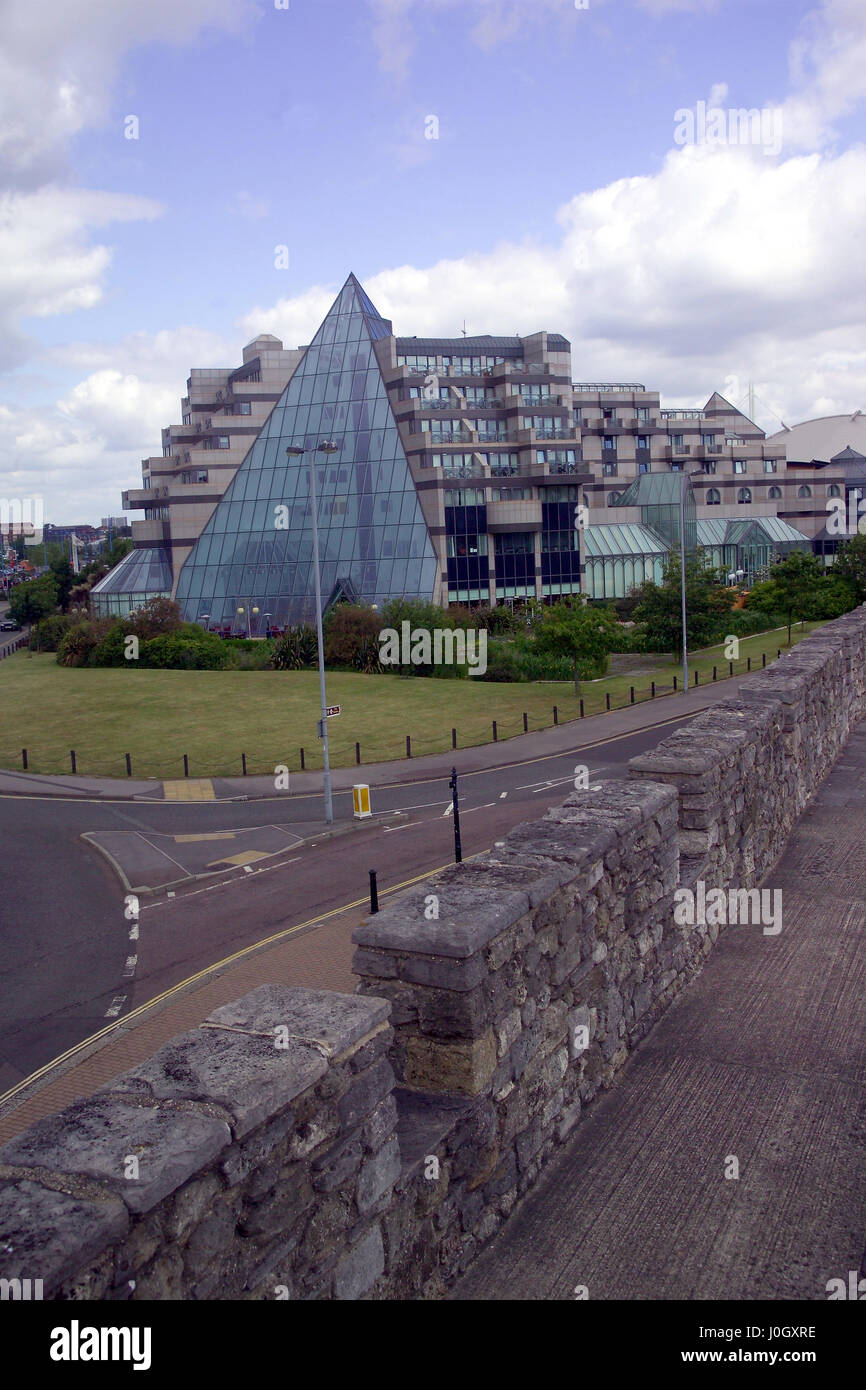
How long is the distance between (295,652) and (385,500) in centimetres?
1700

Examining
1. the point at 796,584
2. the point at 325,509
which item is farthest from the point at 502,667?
the point at 325,509

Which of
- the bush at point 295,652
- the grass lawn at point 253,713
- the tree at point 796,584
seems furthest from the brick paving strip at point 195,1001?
the tree at point 796,584

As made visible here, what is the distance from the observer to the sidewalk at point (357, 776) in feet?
96.4

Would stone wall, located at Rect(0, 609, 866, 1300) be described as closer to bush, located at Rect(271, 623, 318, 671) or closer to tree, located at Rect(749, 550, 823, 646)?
bush, located at Rect(271, 623, 318, 671)

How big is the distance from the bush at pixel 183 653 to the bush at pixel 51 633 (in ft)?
37.1

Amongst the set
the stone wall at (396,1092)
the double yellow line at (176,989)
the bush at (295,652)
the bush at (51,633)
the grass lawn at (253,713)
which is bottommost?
the double yellow line at (176,989)

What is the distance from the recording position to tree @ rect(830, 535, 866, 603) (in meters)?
52.5

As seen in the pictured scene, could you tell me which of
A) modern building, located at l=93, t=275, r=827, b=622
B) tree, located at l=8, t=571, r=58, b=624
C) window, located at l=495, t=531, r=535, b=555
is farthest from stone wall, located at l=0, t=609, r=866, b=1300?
tree, located at l=8, t=571, r=58, b=624

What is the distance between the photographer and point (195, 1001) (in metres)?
14.1

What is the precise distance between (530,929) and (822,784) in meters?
9.56

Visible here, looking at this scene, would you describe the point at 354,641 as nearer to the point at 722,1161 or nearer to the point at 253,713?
the point at 253,713

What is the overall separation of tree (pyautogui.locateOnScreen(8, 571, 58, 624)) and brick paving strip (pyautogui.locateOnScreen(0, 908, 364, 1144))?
258ft

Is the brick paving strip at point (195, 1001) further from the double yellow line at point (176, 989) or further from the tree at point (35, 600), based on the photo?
the tree at point (35, 600)

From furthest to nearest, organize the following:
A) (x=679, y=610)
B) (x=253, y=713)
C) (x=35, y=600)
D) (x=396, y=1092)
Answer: (x=35, y=600)
(x=679, y=610)
(x=253, y=713)
(x=396, y=1092)
